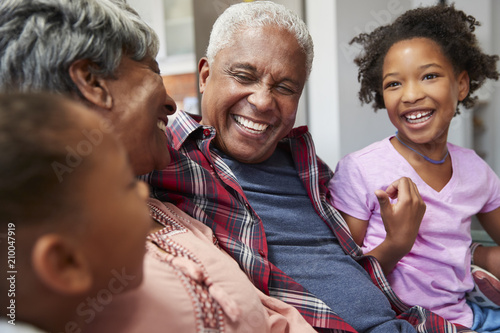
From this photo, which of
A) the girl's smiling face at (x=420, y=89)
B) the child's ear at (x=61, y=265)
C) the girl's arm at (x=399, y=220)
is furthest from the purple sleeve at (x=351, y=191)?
the child's ear at (x=61, y=265)

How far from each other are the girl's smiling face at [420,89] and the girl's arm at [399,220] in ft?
0.81

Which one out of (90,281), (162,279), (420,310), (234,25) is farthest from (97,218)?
(420,310)

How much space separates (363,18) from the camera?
2223 millimetres

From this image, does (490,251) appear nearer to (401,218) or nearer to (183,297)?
(401,218)

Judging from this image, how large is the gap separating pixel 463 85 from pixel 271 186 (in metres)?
0.86

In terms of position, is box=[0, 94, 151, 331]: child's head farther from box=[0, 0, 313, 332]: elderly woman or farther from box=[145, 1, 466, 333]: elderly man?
box=[145, 1, 466, 333]: elderly man

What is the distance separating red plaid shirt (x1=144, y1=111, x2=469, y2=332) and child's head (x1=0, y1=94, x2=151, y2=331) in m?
0.52

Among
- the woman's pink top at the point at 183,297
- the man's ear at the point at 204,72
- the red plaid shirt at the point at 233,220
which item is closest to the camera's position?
the woman's pink top at the point at 183,297

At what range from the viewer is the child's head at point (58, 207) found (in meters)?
0.47

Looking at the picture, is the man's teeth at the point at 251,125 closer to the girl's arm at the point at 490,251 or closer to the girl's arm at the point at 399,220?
the girl's arm at the point at 399,220

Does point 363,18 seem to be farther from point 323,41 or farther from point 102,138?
point 102,138

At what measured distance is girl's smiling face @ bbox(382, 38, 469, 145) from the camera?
4.68 ft

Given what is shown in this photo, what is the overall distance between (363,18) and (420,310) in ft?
5.18

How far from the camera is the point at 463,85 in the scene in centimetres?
157
